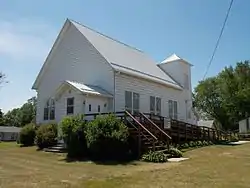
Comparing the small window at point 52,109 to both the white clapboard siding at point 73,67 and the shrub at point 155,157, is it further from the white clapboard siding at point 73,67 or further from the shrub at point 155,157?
the shrub at point 155,157

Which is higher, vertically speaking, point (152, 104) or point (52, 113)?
point (152, 104)

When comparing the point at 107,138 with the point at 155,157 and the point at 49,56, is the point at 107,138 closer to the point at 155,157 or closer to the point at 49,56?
the point at 155,157

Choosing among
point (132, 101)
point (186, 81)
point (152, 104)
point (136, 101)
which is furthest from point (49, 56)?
point (186, 81)

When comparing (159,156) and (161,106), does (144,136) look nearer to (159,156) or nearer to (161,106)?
(159,156)

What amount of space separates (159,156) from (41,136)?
896 centimetres

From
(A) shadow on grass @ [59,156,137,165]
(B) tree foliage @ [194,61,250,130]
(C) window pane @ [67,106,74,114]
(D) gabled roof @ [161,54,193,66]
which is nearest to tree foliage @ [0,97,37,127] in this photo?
(B) tree foliage @ [194,61,250,130]

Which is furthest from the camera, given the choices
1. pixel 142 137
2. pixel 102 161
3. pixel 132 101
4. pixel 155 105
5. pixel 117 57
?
pixel 155 105

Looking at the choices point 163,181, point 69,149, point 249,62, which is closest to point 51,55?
point 69,149

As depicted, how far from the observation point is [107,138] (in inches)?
623

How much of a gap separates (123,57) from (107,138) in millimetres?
12754

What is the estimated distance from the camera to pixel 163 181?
988 cm

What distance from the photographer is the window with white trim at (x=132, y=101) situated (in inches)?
956

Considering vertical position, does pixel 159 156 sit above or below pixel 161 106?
below

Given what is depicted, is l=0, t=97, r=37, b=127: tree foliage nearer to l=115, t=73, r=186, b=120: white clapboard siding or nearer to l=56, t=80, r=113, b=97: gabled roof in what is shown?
l=115, t=73, r=186, b=120: white clapboard siding
